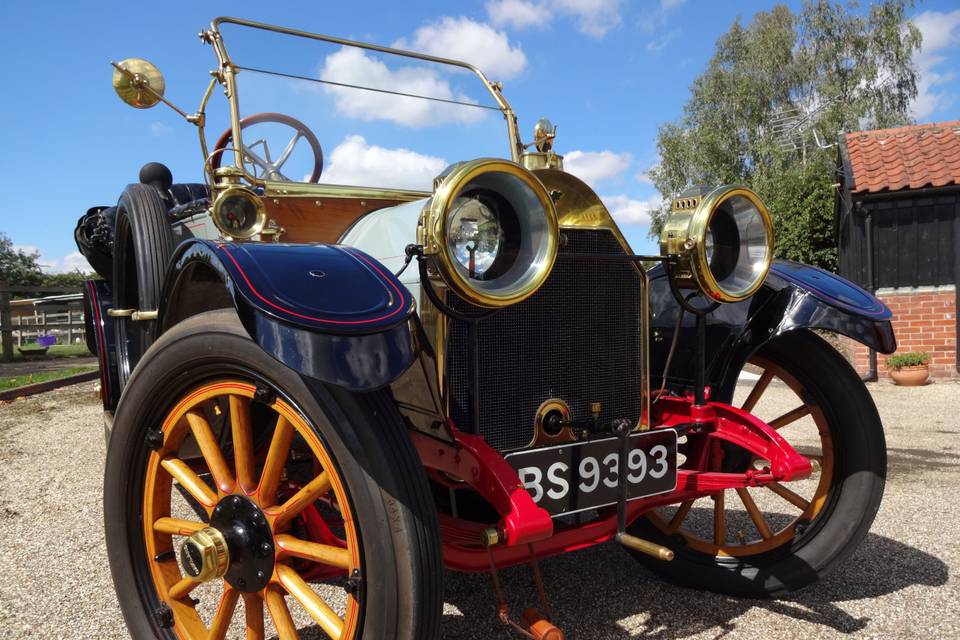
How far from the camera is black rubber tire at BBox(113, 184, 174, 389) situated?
9.13 ft

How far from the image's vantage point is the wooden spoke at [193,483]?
175cm

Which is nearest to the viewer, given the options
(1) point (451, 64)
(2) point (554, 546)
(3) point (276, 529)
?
(3) point (276, 529)

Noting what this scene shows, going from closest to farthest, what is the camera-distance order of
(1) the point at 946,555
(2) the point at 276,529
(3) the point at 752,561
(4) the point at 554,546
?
(2) the point at 276,529 → (4) the point at 554,546 → (3) the point at 752,561 → (1) the point at 946,555

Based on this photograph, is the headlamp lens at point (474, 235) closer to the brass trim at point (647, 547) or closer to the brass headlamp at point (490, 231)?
the brass headlamp at point (490, 231)

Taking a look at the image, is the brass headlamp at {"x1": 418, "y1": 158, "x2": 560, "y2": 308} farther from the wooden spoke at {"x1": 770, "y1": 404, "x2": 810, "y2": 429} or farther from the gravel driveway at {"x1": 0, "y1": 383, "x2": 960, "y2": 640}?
the wooden spoke at {"x1": 770, "y1": 404, "x2": 810, "y2": 429}

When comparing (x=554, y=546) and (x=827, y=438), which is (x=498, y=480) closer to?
(x=554, y=546)

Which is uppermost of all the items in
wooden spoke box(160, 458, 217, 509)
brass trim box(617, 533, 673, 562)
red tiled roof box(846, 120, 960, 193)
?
red tiled roof box(846, 120, 960, 193)

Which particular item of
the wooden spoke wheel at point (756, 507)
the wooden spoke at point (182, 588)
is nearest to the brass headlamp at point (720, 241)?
the wooden spoke wheel at point (756, 507)

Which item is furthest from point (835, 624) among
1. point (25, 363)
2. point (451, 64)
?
point (25, 363)

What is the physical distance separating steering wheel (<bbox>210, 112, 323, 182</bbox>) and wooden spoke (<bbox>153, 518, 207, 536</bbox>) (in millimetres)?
1456

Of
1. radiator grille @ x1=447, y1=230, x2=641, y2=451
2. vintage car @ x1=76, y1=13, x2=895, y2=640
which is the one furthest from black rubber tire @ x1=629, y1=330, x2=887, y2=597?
radiator grille @ x1=447, y1=230, x2=641, y2=451

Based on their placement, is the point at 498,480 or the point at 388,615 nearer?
the point at 388,615

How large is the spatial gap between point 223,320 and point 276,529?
48cm

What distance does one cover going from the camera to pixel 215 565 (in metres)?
1.61
